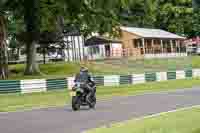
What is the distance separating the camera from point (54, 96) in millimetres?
29609

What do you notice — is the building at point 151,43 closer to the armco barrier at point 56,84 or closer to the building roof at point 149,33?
the building roof at point 149,33

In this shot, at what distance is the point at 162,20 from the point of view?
314 ft

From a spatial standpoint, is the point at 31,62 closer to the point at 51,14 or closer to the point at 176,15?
the point at 51,14

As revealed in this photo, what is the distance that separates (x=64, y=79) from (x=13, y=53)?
44769 mm

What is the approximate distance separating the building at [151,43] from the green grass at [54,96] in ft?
124

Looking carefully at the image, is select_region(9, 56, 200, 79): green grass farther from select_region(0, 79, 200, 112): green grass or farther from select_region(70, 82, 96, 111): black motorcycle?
select_region(70, 82, 96, 111): black motorcycle

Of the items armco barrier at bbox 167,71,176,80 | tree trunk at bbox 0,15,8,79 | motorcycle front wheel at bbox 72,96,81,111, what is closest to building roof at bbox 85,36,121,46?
armco barrier at bbox 167,71,176,80

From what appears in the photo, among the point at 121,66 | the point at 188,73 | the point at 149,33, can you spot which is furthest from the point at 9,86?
the point at 149,33

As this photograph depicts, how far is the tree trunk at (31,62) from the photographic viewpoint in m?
44.5

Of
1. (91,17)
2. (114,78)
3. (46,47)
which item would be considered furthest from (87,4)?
(46,47)

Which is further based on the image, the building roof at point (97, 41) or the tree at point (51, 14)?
the building roof at point (97, 41)

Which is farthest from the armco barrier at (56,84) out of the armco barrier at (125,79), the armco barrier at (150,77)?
the armco barrier at (150,77)

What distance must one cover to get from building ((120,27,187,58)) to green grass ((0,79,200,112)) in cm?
3771

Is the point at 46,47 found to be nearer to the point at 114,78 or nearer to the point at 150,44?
the point at 150,44
